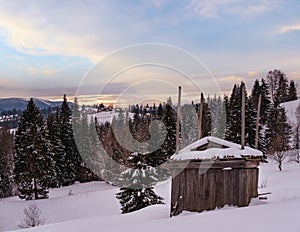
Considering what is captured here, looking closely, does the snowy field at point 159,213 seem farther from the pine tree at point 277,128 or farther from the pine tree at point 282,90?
the pine tree at point 282,90

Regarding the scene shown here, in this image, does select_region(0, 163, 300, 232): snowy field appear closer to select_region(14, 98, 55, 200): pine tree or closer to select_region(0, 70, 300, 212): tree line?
select_region(14, 98, 55, 200): pine tree

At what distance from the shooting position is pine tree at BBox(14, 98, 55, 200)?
26859 millimetres

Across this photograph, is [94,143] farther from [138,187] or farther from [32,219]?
[138,187]

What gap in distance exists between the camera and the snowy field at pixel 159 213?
6.34m

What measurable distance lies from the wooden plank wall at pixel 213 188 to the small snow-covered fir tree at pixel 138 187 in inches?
290

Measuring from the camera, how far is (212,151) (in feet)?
31.2

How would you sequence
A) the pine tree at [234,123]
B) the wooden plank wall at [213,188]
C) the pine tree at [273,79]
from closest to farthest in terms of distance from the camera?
the wooden plank wall at [213,188] → the pine tree at [234,123] → the pine tree at [273,79]

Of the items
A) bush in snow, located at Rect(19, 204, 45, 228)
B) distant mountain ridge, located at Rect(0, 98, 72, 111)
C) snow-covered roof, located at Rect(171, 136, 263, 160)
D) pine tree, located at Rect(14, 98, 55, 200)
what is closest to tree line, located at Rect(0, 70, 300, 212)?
pine tree, located at Rect(14, 98, 55, 200)

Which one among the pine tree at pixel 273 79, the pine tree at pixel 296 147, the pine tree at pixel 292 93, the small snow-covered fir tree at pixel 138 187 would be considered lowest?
the small snow-covered fir tree at pixel 138 187

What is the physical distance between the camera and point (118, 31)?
1338 cm

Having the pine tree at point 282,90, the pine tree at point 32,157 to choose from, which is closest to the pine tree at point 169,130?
the pine tree at point 32,157

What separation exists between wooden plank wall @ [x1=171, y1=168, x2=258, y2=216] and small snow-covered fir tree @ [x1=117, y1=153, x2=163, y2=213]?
24.1 feet

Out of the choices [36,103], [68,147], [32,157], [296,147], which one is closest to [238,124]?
[296,147]

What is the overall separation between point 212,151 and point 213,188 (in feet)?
3.10
